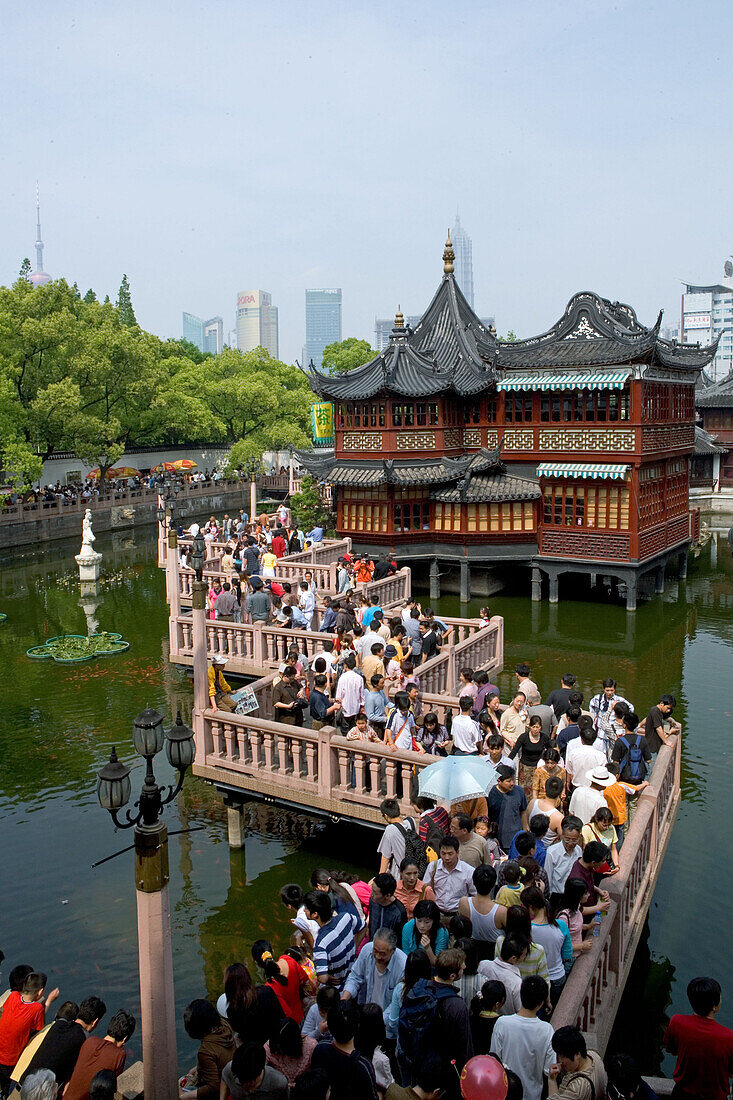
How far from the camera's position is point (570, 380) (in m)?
27.4

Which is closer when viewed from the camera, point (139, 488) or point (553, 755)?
point (553, 755)

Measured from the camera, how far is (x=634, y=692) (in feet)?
66.9

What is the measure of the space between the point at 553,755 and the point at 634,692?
1124cm

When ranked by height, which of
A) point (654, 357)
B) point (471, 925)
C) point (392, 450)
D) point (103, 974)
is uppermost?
point (654, 357)

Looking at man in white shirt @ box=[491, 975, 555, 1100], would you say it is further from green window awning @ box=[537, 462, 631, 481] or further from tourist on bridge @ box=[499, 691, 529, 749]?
green window awning @ box=[537, 462, 631, 481]

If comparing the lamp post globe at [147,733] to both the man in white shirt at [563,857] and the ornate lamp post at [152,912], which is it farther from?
the man in white shirt at [563,857]

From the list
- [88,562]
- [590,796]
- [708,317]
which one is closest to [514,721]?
[590,796]

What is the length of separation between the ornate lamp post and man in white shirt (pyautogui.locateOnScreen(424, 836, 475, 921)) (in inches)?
89.2

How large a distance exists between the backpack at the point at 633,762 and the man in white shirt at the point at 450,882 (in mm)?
3838

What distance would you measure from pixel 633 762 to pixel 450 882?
13.3 feet

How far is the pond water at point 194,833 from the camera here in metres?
10.6

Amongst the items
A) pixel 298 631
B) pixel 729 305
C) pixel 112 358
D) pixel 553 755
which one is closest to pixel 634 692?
pixel 298 631

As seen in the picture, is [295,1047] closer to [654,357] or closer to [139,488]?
[654,357]

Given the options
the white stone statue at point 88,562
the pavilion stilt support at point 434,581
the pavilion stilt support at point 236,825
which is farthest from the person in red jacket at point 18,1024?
the white stone statue at point 88,562
